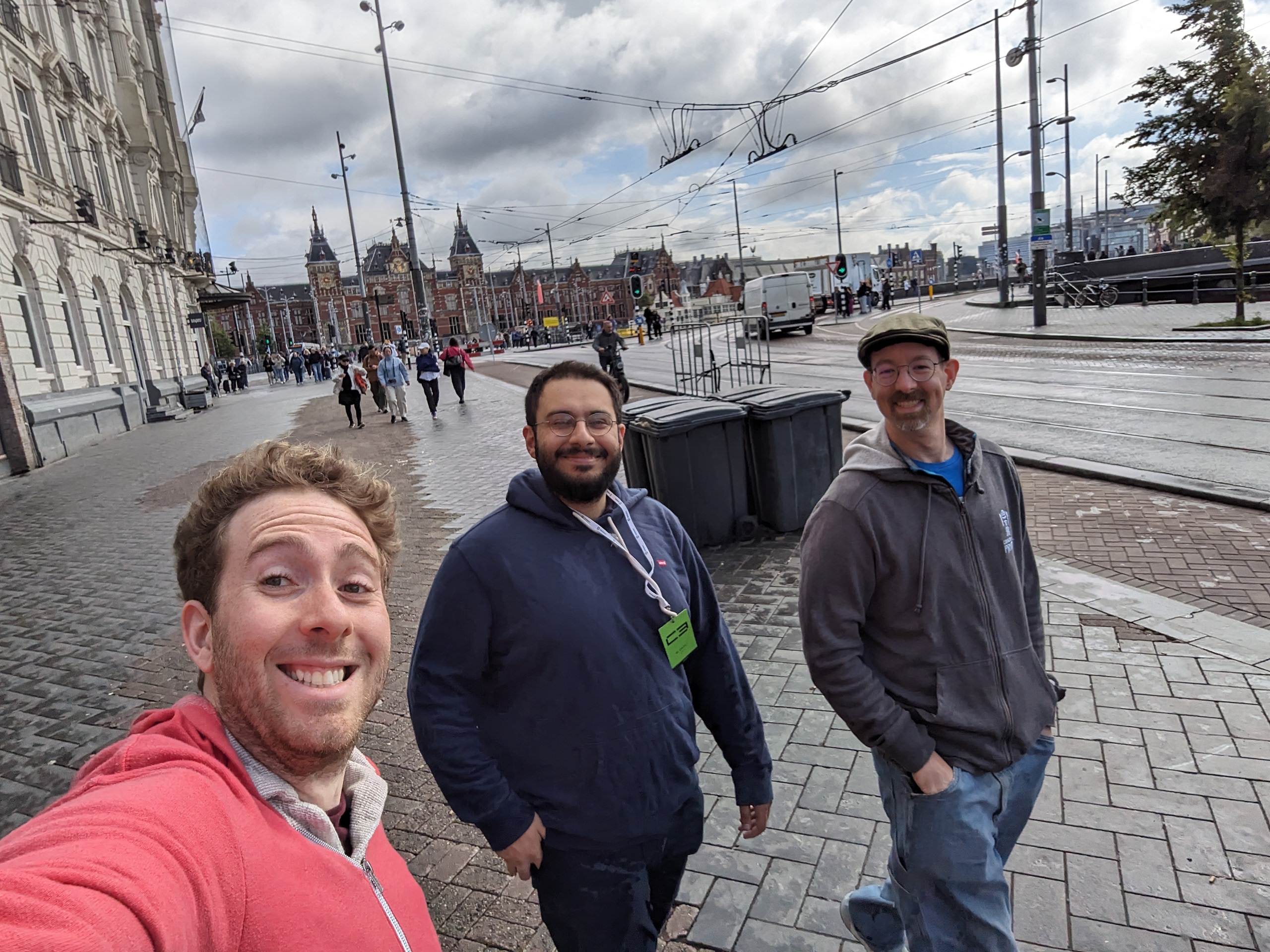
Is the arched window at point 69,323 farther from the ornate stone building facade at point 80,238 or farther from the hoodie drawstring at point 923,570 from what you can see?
the hoodie drawstring at point 923,570

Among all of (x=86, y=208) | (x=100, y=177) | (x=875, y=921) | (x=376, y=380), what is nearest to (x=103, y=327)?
(x=86, y=208)

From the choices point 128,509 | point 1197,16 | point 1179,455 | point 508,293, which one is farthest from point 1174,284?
point 508,293

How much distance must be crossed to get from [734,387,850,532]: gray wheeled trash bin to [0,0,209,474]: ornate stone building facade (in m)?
15.3

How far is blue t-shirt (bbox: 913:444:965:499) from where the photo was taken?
202 centimetres

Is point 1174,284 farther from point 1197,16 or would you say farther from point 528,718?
point 528,718

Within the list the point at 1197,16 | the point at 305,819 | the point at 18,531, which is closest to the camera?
the point at 305,819

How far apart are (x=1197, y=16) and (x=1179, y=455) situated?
1607cm

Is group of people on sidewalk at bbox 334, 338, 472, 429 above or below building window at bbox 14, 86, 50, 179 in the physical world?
below

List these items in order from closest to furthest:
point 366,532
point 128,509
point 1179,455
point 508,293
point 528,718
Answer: point 366,532 → point 528,718 → point 1179,455 → point 128,509 → point 508,293

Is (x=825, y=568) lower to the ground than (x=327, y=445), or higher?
lower

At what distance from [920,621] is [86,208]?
2571cm

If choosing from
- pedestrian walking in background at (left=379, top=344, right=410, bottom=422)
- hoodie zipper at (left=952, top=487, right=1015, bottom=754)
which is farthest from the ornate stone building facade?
hoodie zipper at (left=952, top=487, right=1015, bottom=754)

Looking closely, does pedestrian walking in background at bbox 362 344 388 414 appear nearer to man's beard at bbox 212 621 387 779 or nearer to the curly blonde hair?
the curly blonde hair

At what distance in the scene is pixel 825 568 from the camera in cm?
197
